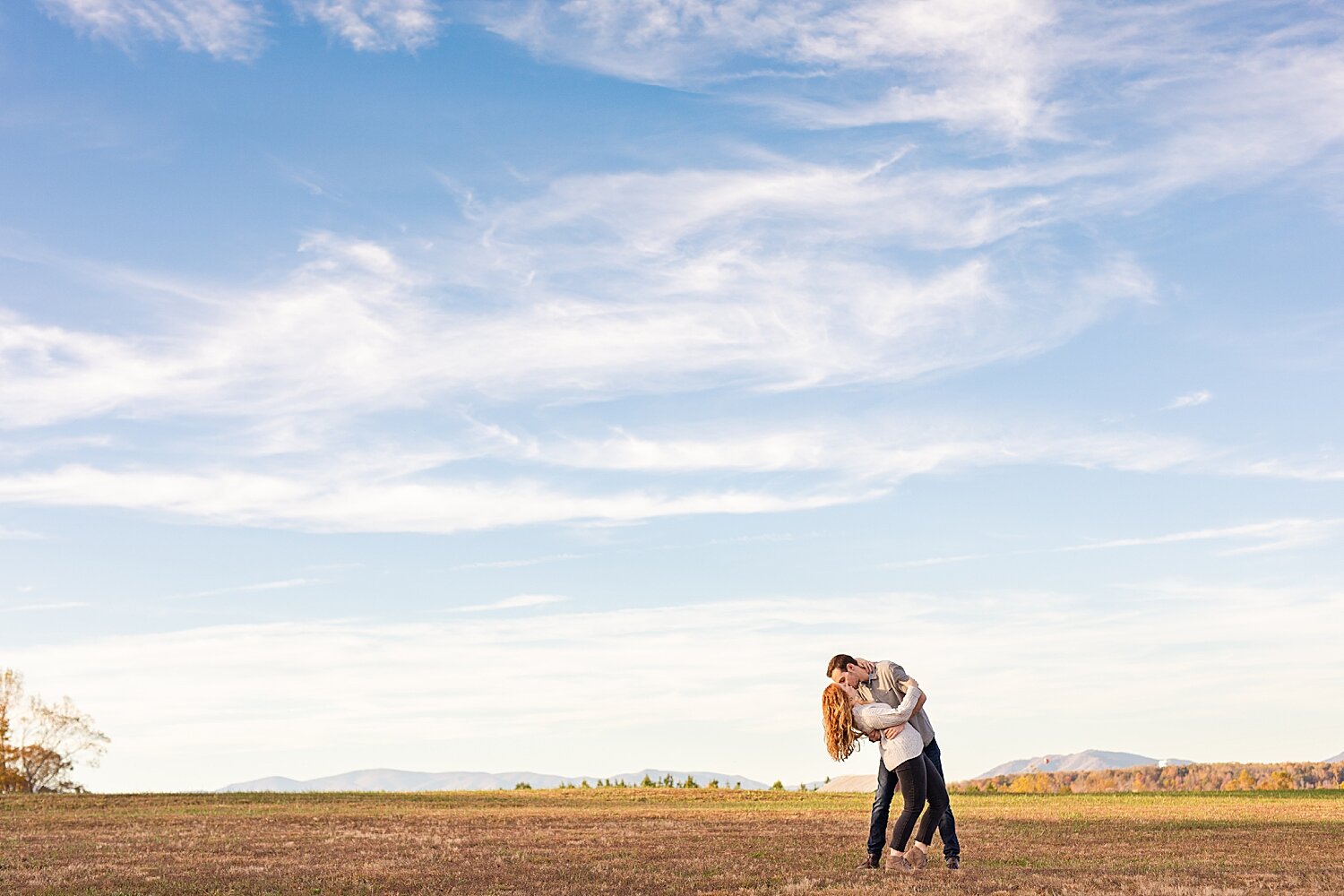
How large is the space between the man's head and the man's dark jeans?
1164mm

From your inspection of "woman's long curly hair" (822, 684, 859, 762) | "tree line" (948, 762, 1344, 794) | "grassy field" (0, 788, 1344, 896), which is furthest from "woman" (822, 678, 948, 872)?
"tree line" (948, 762, 1344, 794)

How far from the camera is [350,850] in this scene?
22.7m

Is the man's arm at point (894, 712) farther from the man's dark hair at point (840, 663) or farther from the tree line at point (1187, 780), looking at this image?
the tree line at point (1187, 780)

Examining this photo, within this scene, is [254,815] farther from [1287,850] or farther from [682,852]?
[1287,850]

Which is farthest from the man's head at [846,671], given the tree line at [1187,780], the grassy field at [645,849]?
the tree line at [1187,780]

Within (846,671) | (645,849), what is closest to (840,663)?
(846,671)

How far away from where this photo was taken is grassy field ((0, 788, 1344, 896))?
15602 millimetres

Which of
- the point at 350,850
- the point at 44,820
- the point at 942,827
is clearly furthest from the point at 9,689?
the point at 942,827

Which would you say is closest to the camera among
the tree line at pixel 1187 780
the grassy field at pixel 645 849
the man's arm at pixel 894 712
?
the man's arm at pixel 894 712

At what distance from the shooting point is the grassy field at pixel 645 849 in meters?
15.6

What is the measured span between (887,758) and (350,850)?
1252 cm

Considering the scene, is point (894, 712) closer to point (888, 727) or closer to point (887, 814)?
point (888, 727)

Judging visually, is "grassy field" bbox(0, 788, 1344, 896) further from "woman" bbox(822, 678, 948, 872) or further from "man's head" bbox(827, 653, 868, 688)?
"man's head" bbox(827, 653, 868, 688)

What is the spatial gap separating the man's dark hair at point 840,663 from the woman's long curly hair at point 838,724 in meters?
0.23
